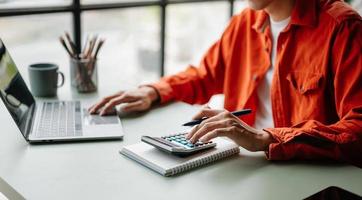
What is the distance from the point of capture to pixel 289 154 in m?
1.22

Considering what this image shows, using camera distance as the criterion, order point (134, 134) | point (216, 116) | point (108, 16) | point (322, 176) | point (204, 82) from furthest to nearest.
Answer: point (108, 16) → point (204, 82) → point (134, 134) → point (216, 116) → point (322, 176)

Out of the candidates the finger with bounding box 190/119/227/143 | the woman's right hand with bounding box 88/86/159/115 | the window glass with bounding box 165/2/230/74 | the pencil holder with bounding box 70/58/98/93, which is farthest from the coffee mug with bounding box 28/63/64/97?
the window glass with bounding box 165/2/230/74

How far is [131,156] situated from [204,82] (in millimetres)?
715

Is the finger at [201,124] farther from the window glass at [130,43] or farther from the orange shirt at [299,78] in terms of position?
the window glass at [130,43]

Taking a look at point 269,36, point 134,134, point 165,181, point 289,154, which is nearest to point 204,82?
point 269,36

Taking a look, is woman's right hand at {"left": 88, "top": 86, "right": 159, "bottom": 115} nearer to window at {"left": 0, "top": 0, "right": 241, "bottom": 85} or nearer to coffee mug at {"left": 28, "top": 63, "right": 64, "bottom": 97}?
coffee mug at {"left": 28, "top": 63, "right": 64, "bottom": 97}

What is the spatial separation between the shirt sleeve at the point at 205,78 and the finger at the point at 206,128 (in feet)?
1.67

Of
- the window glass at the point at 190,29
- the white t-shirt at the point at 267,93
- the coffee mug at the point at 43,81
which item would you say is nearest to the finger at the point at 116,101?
the coffee mug at the point at 43,81

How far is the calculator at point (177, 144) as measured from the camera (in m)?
1.18

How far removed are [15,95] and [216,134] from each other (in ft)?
1.95

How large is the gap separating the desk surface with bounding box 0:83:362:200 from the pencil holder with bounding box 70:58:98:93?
0.45m

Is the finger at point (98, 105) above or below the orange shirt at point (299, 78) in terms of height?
below

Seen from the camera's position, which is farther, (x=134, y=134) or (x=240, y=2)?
(x=240, y=2)

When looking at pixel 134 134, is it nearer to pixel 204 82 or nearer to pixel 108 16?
pixel 204 82
